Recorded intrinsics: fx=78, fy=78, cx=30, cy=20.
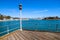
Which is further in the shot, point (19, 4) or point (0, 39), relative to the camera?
point (19, 4)

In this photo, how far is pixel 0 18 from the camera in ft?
310

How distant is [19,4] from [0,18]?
3625 inches

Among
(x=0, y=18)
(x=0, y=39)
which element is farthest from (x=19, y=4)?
(x=0, y=18)

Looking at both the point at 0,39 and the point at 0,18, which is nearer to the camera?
the point at 0,39

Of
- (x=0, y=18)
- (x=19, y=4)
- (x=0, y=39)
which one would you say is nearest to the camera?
(x=0, y=39)

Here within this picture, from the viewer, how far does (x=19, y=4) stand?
9055 mm

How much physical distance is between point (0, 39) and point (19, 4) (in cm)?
493

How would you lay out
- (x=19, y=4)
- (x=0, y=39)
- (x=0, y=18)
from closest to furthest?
(x=0, y=39), (x=19, y=4), (x=0, y=18)

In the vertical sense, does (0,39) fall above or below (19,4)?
below

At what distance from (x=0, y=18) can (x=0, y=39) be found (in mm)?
95312

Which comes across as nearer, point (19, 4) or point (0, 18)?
point (19, 4)

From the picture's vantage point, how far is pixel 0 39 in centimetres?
533

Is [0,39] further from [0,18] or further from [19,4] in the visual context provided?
[0,18]
